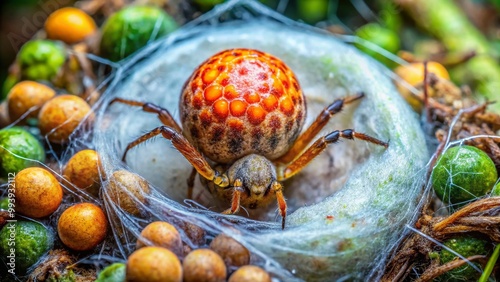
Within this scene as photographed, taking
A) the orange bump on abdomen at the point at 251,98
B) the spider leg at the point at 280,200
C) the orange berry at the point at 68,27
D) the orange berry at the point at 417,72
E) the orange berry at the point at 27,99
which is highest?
the orange berry at the point at 68,27

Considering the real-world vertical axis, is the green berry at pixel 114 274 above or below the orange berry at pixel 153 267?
below

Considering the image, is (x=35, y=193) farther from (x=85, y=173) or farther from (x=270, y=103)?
(x=270, y=103)

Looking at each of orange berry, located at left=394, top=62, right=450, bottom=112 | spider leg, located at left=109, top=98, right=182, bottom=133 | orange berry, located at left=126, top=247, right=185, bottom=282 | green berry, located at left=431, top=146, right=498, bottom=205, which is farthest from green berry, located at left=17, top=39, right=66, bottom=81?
green berry, located at left=431, top=146, right=498, bottom=205

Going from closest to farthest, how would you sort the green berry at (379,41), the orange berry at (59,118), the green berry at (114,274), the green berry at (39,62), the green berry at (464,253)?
the green berry at (114,274), the green berry at (464,253), the orange berry at (59,118), the green berry at (39,62), the green berry at (379,41)

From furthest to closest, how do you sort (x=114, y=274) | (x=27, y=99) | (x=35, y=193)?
(x=27, y=99) < (x=35, y=193) < (x=114, y=274)

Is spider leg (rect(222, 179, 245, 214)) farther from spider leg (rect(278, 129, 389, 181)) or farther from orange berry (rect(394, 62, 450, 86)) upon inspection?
orange berry (rect(394, 62, 450, 86))

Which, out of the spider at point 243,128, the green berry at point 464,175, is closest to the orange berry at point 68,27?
the spider at point 243,128

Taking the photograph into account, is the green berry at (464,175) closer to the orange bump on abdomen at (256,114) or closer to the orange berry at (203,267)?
the orange bump on abdomen at (256,114)

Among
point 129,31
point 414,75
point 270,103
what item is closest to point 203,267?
point 270,103
